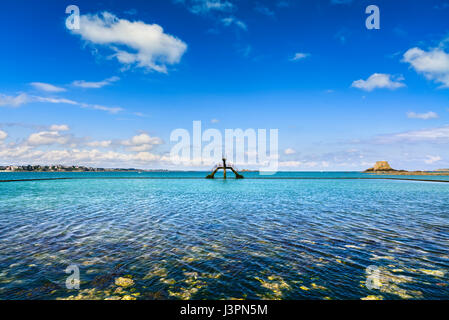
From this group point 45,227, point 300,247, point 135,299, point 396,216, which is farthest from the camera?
point 396,216

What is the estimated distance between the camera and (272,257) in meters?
10.4

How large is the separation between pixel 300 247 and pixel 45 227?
55.1ft

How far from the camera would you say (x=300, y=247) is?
38.2 feet

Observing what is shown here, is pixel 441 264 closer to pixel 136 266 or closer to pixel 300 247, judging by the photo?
pixel 300 247

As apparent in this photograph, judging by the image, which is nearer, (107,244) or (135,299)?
(135,299)

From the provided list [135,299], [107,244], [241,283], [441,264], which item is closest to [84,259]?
[107,244]

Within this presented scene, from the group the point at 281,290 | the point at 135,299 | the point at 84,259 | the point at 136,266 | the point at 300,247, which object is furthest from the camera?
the point at 300,247

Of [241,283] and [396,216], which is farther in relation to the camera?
[396,216]

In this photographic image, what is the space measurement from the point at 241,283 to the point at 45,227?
591 inches

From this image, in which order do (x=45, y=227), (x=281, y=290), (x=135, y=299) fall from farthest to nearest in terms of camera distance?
(x=45, y=227)
(x=281, y=290)
(x=135, y=299)
